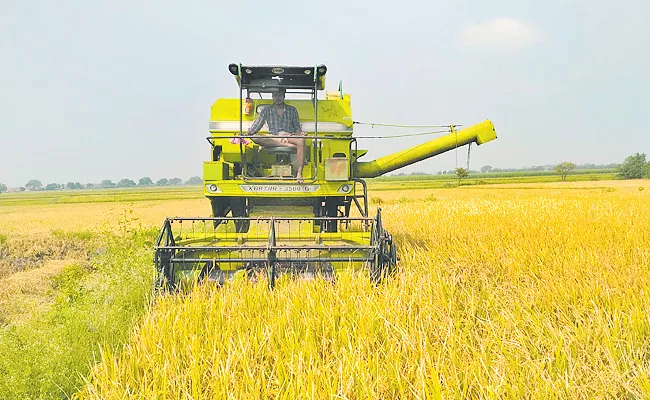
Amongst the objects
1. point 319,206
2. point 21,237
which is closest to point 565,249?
point 319,206

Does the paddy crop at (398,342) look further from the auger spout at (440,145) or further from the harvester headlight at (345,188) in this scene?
the auger spout at (440,145)

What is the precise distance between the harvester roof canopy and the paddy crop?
288 centimetres

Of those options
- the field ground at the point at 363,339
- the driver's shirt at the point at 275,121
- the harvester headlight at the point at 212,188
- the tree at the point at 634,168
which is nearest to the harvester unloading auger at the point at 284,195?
the harvester headlight at the point at 212,188

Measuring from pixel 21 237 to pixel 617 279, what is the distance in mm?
13026

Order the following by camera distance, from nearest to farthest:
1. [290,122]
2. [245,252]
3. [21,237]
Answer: [245,252]
[290,122]
[21,237]

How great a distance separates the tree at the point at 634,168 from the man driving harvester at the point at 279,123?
235 feet

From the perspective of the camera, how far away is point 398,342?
2.44 m

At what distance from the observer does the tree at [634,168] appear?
214ft

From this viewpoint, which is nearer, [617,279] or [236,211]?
[617,279]

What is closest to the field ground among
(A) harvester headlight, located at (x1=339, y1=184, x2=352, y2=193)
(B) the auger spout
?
(A) harvester headlight, located at (x1=339, y1=184, x2=352, y2=193)

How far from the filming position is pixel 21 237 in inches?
455

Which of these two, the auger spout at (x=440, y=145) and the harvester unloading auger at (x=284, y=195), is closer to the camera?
the harvester unloading auger at (x=284, y=195)

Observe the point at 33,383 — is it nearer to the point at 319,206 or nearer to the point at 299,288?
the point at 299,288

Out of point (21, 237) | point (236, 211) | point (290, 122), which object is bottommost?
point (21, 237)
